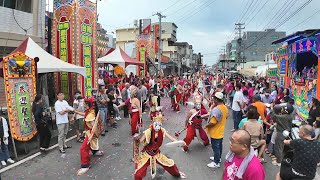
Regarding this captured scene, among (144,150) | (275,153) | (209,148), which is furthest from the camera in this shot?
(209,148)

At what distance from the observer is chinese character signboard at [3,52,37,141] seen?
732 cm

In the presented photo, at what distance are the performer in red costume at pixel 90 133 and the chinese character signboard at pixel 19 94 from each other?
176 cm

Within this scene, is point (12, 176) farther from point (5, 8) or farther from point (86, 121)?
point (5, 8)

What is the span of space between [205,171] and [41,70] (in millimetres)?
6609

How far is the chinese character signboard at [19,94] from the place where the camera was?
7.32 metres

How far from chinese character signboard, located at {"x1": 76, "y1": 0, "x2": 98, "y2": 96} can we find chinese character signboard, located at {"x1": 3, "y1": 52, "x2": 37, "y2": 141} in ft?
17.7

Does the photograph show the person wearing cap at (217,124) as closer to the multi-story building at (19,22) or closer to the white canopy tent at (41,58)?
the white canopy tent at (41,58)

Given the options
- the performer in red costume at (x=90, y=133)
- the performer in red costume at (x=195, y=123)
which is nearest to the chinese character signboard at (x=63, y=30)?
the performer in red costume at (x=90, y=133)

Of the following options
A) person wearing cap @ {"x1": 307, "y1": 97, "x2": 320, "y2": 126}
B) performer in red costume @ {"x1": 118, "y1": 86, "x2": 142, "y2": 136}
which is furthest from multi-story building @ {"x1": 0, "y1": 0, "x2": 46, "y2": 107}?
person wearing cap @ {"x1": 307, "y1": 97, "x2": 320, "y2": 126}

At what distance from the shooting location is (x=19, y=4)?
13.3m

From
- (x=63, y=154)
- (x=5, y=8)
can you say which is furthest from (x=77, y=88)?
(x=63, y=154)

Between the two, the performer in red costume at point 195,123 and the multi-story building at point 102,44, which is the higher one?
the multi-story building at point 102,44

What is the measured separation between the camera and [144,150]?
5668mm

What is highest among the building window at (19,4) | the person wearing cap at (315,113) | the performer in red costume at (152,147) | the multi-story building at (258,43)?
the multi-story building at (258,43)
